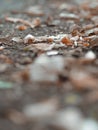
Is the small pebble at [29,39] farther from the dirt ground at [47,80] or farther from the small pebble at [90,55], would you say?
the small pebble at [90,55]

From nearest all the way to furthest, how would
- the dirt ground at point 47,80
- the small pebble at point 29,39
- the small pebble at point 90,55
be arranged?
1. the dirt ground at point 47,80
2. the small pebble at point 90,55
3. the small pebble at point 29,39

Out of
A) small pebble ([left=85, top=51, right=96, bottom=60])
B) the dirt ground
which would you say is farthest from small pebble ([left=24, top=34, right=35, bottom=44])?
small pebble ([left=85, top=51, right=96, bottom=60])

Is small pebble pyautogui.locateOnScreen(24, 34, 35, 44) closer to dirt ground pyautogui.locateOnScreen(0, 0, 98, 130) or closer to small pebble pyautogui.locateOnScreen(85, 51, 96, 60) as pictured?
dirt ground pyautogui.locateOnScreen(0, 0, 98, 130)

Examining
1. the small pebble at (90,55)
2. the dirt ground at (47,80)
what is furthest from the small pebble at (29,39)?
the small pebble at (90,55)

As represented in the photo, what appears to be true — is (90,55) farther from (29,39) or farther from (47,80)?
(29,39)

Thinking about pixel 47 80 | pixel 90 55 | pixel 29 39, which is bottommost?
pixel 47 80

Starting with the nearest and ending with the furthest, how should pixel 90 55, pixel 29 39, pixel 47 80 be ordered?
pixel 47 80 < pixel 90 55 < pixel 29 39

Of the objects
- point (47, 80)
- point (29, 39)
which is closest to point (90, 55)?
point (47, 80)

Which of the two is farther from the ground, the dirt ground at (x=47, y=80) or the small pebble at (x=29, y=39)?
the small pebble at (x=29, y=39)
